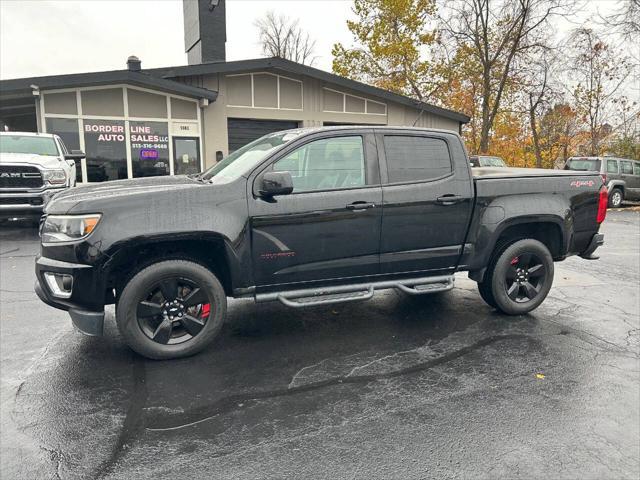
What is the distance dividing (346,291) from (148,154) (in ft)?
43.6

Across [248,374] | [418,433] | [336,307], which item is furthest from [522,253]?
[248,374]

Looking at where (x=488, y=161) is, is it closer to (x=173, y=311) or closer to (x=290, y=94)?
(x=290, y=94)

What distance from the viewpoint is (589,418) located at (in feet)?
9.92

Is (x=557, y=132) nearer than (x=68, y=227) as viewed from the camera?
No

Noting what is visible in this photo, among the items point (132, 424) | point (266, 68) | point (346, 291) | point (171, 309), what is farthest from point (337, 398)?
point (266, 68)

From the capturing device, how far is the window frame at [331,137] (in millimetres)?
3965

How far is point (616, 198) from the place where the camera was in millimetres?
18688

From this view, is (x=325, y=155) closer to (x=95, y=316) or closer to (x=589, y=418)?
(x=95, y=316)

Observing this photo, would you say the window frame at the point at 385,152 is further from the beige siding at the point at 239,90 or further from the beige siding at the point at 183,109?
the beige siding at the point at 239,90

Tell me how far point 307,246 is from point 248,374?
1.18m

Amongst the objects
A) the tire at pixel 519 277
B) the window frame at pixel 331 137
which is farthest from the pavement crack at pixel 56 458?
the tire at pixel 519 277

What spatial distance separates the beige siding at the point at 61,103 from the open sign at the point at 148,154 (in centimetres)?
226

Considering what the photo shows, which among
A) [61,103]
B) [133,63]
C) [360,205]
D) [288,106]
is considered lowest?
[360,205]

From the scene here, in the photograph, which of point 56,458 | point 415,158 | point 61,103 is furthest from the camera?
point 61,103
